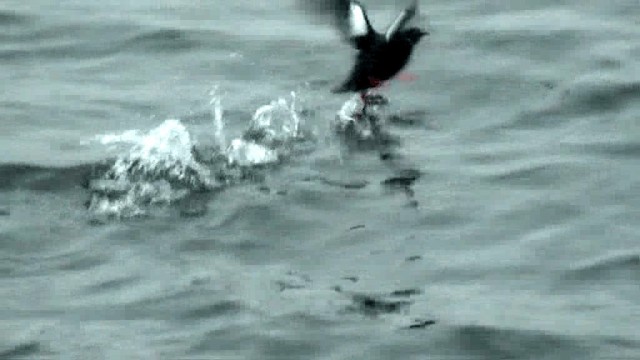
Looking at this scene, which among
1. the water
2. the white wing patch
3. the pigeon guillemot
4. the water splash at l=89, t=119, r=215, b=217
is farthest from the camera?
the white wing patch

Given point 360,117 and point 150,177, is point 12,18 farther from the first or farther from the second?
point 150,177

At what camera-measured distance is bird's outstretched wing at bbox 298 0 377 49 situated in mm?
14039

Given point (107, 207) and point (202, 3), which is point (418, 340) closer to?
point (107, 207)

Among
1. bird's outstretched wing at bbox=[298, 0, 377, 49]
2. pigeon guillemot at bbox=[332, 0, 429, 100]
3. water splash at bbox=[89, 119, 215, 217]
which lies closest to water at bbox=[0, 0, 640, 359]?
water splash at bbox=[89, 119, 215, 217]

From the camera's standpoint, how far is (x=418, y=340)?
10.1m

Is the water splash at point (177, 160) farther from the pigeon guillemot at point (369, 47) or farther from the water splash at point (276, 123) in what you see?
the pigeon guillemot at point (369, 47)

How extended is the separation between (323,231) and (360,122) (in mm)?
2338

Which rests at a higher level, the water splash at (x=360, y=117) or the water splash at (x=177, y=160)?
A: the water splash at (x=177, y=160)

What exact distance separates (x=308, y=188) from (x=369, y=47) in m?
1.94

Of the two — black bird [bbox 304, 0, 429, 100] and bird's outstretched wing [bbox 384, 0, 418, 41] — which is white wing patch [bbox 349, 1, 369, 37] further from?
bird's outstretched wing [bbox 384, 0, 418, 41]

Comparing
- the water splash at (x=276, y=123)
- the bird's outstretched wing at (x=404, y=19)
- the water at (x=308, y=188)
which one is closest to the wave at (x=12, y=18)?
the water at (x=308, y=188)

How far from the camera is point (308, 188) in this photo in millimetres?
12422

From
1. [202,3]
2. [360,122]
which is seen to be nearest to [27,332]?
[360,122]

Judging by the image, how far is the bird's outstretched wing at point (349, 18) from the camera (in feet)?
46.1
